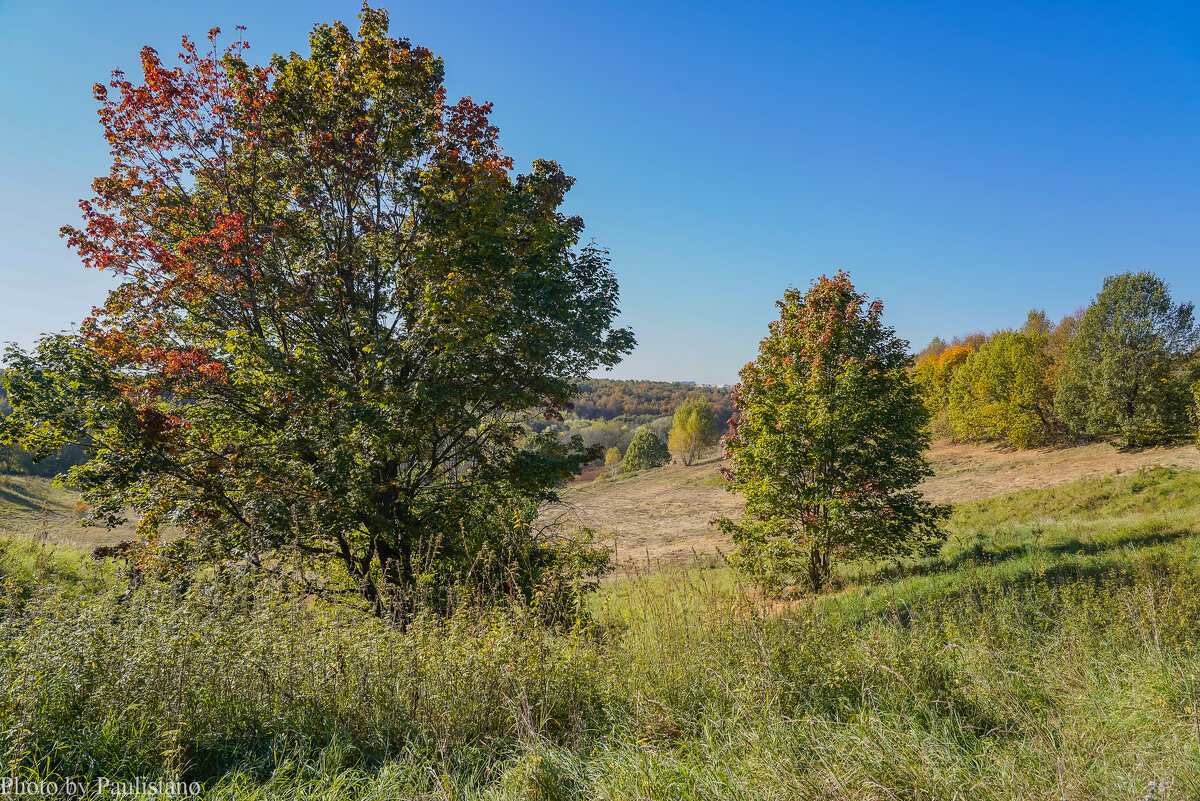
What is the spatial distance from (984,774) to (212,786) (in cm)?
441

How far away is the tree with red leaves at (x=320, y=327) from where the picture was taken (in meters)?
6.91

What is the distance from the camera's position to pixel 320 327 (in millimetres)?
8453

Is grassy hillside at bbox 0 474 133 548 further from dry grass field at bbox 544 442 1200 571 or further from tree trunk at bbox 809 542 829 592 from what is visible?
dry grass field at bbox 544 442 1200 571

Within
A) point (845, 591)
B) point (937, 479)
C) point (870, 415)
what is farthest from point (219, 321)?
point (937, 479)

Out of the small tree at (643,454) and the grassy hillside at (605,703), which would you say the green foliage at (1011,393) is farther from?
the grassy hillside at (605,703)

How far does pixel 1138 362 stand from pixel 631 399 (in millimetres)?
107508

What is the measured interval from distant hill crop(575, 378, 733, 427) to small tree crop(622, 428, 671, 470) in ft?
167

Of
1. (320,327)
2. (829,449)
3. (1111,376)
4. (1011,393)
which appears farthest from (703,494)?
(320,327)

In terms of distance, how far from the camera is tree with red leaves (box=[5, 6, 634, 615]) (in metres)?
6.91

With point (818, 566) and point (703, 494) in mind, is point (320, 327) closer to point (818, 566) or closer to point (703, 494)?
point (818, 566)

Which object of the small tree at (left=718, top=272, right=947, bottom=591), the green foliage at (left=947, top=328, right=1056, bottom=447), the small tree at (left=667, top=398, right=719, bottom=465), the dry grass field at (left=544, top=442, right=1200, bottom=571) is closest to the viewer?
the small tree at (left=718, top=272, right=947, bottom=591)

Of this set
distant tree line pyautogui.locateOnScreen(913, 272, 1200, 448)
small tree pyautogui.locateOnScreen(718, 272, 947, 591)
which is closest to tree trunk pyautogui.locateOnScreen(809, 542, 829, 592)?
small tree pyautogui.locateOnScreen(718, 272, 947, 591)

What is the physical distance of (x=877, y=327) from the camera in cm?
1133

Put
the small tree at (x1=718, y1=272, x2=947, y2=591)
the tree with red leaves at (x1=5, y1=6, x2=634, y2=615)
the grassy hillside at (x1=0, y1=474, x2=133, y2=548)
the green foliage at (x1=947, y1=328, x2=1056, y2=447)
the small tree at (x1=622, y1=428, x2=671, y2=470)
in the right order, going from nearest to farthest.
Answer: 1. the grassy hillside at (x1=0, y1=474, x2=133, y2=548)
2. the tree with red leaves at (x1=5, y1=6, x2=634, y2=615)
3. the small tree at (x1=718, y1=272, x2=947, y2=591)
4. the green foliage at (x1=947, y1=328, x2=1056, y2=447)
5. the small tree at (x1=622, y1=428, x2=671, y2=470)
